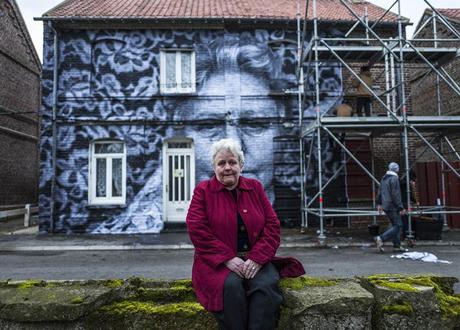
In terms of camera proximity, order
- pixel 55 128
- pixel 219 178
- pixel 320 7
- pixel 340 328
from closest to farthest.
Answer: pixel 340 328 → pixel 219 178 → pixel 55 128 → pixel 320 7

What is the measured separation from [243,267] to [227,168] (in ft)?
2.32

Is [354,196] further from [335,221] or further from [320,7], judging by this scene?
[320,7]

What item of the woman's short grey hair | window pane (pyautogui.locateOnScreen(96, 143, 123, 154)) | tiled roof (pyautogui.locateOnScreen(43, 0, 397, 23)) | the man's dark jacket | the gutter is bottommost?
the man's dark jacket

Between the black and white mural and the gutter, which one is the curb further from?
the gutter

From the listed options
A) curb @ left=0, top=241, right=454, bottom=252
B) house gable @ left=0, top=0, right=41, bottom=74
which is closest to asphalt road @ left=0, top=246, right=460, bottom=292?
curb @ left=0, top=241, right=454, bottom=252

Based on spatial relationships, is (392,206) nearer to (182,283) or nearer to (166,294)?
(182,283)

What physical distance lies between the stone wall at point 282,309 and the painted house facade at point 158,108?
33.9 ft

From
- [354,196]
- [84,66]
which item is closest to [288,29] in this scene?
[354,196]

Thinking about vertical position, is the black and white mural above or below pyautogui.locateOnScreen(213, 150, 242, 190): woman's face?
above

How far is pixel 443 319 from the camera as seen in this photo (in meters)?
2.30

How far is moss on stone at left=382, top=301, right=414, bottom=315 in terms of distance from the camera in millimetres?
2272

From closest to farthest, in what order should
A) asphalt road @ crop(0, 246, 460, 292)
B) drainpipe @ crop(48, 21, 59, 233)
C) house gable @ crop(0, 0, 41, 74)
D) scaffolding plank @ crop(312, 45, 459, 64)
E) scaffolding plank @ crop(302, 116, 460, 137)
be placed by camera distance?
asphalt road @ crop(0, 246, 460, 292) → scaffolding plank @ crop(302, 116, 460, 137) → scaffolding plank @ crop(312, 45, 459, 64) → drainpipe @ crop(48, 21, 59, 233) → house gable @ crop(0, 0, 41, 74)

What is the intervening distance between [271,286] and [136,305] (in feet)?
2.86

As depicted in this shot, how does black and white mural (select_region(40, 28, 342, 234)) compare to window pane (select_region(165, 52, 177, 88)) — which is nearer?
black and white mural (select_region(40, 28, 342, 234))
